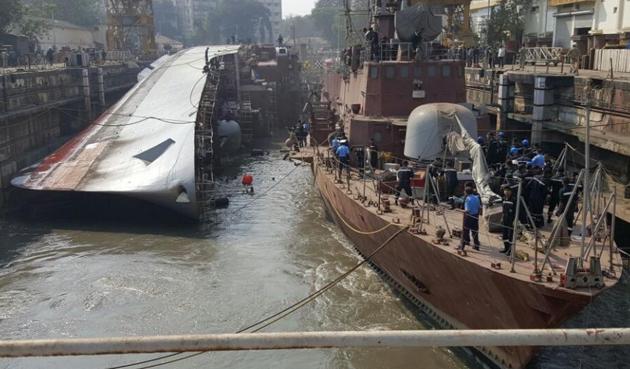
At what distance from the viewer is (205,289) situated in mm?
14766

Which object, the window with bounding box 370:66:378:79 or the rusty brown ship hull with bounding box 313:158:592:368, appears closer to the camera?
the rusty brown ship hull with bounding box 313:158:592:368

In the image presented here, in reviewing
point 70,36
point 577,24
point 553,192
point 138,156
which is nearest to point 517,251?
point 553,192

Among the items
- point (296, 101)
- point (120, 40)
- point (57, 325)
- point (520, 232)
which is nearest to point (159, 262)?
point (57, 325)

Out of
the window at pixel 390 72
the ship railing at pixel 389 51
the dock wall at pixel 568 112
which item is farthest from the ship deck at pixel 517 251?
the ship railing at pixel 389 51

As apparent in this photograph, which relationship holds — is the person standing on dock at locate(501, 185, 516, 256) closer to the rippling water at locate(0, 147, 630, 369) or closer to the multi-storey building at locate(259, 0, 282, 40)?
the rippling water at locate(0, 147, 630, 369)

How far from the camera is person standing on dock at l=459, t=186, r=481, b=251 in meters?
10.5

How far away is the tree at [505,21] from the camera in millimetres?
43219

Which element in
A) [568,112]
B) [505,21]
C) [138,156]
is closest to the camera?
[138,156]

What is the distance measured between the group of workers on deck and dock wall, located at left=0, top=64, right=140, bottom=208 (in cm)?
1379

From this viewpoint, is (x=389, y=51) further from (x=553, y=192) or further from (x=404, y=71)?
(x=553, y=192)

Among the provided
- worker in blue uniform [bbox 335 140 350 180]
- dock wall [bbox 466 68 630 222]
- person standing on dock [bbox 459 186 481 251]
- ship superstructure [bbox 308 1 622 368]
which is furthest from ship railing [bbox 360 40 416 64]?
person standing on dock [bbox 459 186 481 251]

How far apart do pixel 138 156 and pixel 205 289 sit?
8629mm

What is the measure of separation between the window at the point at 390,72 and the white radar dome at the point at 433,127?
12.6 ft

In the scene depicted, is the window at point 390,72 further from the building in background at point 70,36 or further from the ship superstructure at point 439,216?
the building in background at point 70,36
